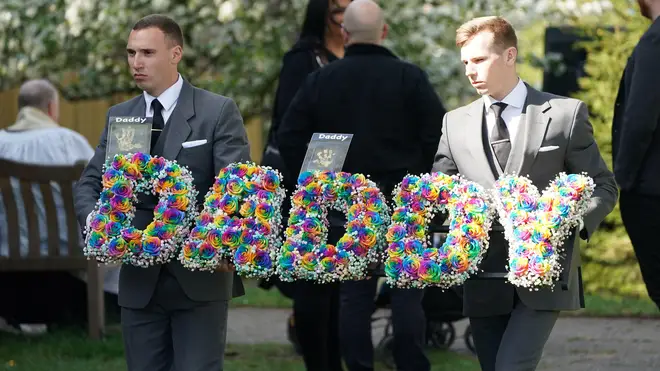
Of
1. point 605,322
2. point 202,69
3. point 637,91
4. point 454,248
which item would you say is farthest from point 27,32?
point 454,248

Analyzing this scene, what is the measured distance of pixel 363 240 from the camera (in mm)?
5043

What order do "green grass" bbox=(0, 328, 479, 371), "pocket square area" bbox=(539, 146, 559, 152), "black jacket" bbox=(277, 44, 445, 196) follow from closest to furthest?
1. "pocket square area" bbox=(539, 146, 559, 152)
2. "black jacket" bbox=(277, 44, 445, 196)
3. "green grass" bbox=(0, 328, 479, 371)

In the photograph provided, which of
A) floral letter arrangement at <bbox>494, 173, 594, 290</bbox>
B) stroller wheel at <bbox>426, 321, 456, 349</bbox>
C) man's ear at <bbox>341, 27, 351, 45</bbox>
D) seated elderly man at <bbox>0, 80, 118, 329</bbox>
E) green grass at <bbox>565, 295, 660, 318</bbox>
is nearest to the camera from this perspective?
floral letter arrangement at <bbox>494, 173, 594, 290</bbox>

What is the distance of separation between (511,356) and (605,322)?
18.3 ft

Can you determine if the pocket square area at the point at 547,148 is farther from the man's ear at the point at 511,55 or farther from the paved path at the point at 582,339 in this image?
the paved path at the point at 582,339

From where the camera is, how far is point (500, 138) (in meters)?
5.22

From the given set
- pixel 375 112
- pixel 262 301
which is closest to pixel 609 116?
pixel 262 301

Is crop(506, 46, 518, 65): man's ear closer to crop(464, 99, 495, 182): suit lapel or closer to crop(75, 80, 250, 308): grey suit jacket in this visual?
crop(464, 99, 495, 182): suit lapel

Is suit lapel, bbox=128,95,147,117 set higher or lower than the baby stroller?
higher

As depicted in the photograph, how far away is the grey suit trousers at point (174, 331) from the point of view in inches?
208

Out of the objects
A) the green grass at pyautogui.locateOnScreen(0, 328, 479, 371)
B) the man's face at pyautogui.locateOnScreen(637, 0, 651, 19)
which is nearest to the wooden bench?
the green grass at pyautogui.locateOnScreen(0, 328, 479, 371)

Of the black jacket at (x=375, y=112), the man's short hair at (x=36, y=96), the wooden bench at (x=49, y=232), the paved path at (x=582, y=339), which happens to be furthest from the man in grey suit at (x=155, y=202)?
the man's short hair at (x=36, y=96)

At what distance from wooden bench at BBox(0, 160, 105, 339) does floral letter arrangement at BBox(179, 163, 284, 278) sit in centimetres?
419

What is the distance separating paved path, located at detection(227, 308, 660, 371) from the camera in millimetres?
8250
